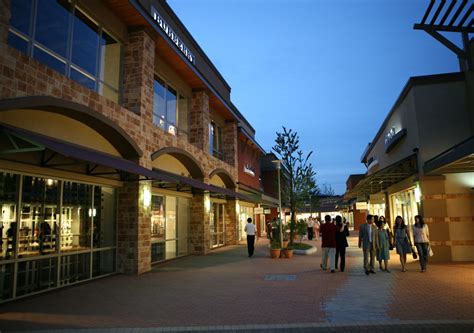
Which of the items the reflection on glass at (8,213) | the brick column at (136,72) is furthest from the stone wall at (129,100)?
the reflection on glass at (8,213)

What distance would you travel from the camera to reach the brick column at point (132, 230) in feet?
37.0

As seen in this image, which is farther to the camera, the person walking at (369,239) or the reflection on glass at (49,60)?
the person walking at (369,239)

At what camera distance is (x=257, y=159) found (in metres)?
32.6

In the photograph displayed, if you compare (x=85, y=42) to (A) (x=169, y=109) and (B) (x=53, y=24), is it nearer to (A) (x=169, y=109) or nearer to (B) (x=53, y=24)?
(B) (x=53, y=24)

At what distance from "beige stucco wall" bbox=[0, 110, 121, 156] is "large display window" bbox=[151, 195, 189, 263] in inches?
151

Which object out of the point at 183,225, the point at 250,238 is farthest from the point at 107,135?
the point at 250,238

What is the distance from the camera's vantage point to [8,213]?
7.74m

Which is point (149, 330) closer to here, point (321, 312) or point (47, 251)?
point (321, 312)

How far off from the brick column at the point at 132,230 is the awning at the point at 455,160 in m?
8.79

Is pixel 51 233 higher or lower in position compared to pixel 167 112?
lower

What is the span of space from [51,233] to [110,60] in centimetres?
548

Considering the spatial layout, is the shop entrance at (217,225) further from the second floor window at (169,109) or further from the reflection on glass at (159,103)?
the reflection on glass at (159,103)

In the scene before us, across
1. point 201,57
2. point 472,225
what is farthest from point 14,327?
point 201,57

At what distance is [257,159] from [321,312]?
26258 millimetres
